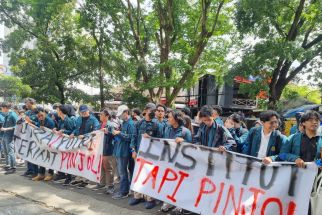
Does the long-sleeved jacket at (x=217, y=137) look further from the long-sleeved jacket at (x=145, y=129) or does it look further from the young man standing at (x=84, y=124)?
the young man standing at (x=84, y=124)

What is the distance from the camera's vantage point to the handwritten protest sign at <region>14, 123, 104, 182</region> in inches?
271

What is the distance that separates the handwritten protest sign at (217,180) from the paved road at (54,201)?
2.18 ft

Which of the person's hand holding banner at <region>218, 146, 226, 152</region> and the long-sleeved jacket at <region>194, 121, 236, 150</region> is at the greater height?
the long-sleeved jacket at <region>194, 121, 236, 150</region>

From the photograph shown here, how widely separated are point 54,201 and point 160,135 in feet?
7.09

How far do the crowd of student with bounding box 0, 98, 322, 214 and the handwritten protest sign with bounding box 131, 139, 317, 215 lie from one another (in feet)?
0.55

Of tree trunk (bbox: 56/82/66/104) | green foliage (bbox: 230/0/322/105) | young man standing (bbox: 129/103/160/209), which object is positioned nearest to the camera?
young man standing (bbox: 129/103/160/209)

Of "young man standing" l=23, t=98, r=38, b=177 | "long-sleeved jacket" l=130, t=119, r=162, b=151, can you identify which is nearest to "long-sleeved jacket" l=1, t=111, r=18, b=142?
"young man standing" l=23, t=98, r=38, b=177

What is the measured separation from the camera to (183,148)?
544 centimetres

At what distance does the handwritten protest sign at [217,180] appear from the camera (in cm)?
417

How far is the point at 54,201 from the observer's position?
6.20 m

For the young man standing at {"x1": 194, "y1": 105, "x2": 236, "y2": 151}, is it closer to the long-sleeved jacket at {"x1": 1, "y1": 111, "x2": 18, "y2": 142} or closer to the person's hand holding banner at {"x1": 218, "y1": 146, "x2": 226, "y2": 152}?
the person's hand holding banner at {"x1": 218, "y1": 146, "x2": 226, "y2": 152}

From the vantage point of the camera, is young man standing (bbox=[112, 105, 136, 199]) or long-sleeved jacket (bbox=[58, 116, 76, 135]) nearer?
young man standing (bbox=[112, 105, 136, 199])

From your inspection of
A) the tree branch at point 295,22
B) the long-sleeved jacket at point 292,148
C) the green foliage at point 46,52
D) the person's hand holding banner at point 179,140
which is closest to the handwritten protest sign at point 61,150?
the person's hand holding banner at point 179,140

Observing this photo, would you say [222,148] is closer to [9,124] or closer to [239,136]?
[239,136]
